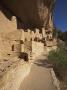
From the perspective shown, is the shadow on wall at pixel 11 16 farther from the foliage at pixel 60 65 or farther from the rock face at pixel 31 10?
the foliage at pixel 60 65

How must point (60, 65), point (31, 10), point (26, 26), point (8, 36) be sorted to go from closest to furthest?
point (60, 65)
point (8, 36)
point (31, 10)
point (26, 26)

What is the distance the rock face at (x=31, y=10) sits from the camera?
57.9 feet

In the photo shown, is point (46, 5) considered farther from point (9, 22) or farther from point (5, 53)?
point (5, 53)

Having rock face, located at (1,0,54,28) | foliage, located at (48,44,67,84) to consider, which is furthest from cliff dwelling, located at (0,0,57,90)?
foliage, located at (48,44,67,84)

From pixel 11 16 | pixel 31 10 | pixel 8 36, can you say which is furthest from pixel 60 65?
pixel 11 16

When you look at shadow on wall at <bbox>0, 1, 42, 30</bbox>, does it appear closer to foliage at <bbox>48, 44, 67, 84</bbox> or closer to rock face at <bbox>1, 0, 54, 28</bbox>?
rock face at <bbox>1, 0, 54, 28</bbox>

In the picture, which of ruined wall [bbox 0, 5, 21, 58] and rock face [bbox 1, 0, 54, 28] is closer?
ruined wall [bbox 0, 5, 21, 58]

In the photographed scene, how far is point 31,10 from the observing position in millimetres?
18422

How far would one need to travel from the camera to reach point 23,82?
650cm

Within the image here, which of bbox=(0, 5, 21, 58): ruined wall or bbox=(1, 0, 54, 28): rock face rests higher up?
bbox=(1, 0, 54, 28): rock face

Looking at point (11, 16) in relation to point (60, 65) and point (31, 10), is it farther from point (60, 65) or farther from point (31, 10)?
point (60, 65)

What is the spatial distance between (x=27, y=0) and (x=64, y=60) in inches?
307

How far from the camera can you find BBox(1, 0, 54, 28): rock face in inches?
695

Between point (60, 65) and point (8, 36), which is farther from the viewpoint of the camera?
point (8, 36)
